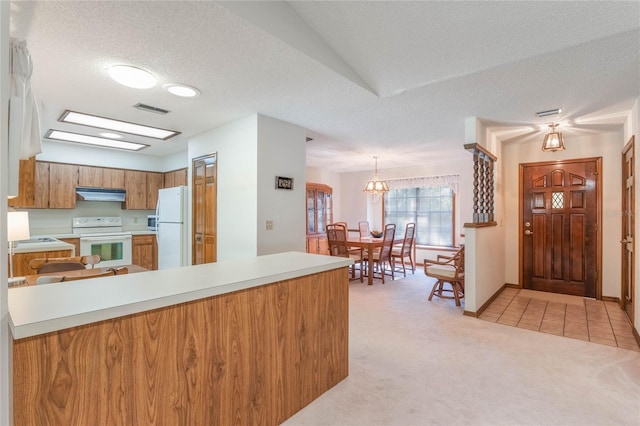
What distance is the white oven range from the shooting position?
15.6ft

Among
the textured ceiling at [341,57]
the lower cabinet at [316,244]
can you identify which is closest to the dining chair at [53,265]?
the textured ceiling at [341,57]

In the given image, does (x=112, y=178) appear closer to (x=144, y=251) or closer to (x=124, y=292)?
(x=144, y=251)

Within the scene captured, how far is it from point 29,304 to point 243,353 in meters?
0.89

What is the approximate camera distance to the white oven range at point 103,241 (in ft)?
15.6

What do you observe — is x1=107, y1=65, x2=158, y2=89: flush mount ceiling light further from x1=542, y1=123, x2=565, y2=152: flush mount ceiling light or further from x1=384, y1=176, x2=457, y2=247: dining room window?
x1=384, y1=176, x2=457, y2=247: dining room window

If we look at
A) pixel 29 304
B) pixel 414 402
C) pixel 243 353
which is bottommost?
pixel 414 402

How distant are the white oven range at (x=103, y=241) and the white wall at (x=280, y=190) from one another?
10.4ft

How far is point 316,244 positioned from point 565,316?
173 inches

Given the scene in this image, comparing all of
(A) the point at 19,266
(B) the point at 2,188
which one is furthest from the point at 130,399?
(A) the point at 19,266

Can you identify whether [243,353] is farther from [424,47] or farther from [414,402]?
[424,47]

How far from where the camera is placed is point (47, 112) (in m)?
3.16

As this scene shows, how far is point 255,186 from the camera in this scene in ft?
10.7

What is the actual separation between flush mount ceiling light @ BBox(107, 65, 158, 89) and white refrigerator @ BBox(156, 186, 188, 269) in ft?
6.57

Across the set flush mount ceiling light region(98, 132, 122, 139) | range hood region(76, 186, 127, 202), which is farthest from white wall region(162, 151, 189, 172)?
flush mount ceiling light region(98, 132, 122, 139)
